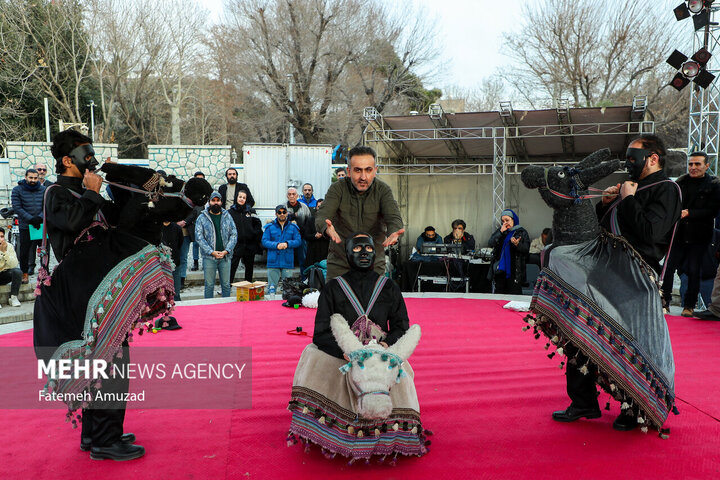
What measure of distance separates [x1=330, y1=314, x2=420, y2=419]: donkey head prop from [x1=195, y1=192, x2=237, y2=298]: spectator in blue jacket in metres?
5.57

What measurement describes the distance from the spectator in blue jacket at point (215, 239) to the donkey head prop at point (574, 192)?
18.5 ft

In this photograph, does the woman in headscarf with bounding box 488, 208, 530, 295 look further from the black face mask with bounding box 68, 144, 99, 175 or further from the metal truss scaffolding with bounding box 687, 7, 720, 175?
the black face mask with bounding box 68, 144, 99, 175

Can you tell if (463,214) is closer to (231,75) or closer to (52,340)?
(52,340)

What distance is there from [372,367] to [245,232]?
22.6 feet

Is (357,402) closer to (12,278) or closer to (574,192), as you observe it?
(574,192)

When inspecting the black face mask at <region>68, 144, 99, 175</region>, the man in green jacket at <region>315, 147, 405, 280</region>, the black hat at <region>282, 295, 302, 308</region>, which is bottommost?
the black hat at <region>282, 295, 302, 308</region>

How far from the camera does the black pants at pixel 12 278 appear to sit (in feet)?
24.3

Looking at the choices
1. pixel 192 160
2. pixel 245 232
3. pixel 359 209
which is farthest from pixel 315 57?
pixel 359 209

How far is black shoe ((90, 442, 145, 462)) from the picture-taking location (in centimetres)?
294

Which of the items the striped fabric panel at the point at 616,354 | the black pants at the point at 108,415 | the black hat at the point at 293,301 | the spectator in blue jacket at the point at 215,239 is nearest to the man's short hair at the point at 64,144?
the black pants at the point at 108,415

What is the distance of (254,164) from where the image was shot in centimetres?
1362

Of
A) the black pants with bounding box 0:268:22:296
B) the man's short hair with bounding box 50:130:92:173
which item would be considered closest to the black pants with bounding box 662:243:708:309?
the man's short hair with bounding box 50:130:92:173

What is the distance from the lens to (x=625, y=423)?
3332mm

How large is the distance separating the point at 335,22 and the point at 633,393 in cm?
1936
